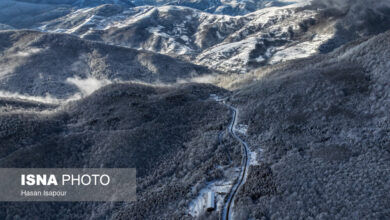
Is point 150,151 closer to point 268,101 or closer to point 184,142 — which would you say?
point 184,142

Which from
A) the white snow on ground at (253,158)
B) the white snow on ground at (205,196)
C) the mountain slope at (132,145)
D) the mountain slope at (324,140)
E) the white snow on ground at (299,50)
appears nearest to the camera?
the mountain slope at (324,140)

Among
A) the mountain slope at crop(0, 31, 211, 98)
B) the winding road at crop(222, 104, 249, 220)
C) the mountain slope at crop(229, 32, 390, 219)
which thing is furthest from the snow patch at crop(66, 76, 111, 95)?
the winding road at crop(222, 104, 249, 220)

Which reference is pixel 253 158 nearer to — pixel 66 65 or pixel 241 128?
pixel 241 128

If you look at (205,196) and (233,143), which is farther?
(233,143)

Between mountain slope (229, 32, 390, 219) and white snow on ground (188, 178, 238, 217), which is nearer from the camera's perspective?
mountain slope (229, 32, 390, 219)

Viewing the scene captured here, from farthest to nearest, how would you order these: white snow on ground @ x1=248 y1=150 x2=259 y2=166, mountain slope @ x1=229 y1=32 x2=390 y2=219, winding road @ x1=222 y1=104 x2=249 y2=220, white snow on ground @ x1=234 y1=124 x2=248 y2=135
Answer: white snow on ground @ x1=234 y1=124 x2=248 y2=135 → white snow on ground @ x1=248 y1=150 x2=259 y2=166 → winding road @ x1=222 y1=104 x2=249 y2=220 → mountain slope @ x1=229 y1=32 x2=390 y2=219

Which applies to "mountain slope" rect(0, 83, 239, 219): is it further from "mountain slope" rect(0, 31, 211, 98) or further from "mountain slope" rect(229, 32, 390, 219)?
"mountain slope" rect(0, 31, 211, 98)

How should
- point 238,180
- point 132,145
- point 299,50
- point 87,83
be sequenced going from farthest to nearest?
point 299,50
point 87,83
point 132,145
point 238,180

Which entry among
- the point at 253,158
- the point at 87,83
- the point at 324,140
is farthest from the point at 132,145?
the point at 87,83

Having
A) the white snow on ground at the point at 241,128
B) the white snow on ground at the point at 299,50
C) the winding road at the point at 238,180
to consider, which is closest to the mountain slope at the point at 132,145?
the winding road at the point at 238,180

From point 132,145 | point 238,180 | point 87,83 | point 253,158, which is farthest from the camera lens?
point 87,83

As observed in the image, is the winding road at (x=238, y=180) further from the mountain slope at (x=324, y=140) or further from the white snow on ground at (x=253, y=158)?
the mountain slope at (x=324, y=140)

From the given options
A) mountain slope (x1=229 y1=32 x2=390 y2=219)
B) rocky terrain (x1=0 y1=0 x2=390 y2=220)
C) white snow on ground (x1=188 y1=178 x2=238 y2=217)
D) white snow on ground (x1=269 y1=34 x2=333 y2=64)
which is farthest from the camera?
white snow on ground (x1=269 y1=34 x2=333 y2=64)
